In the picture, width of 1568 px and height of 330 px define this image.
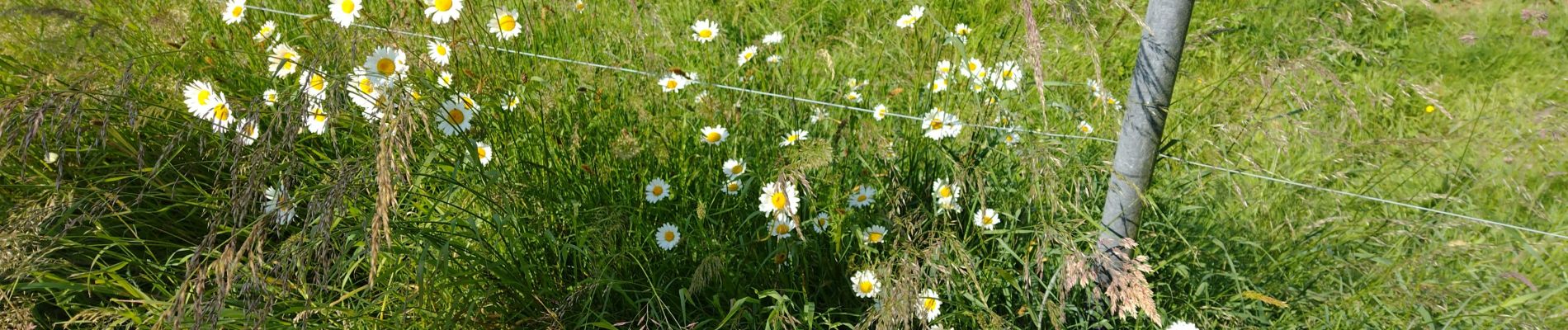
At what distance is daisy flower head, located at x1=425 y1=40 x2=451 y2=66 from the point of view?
2.05m

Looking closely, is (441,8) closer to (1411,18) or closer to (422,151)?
(422,151)

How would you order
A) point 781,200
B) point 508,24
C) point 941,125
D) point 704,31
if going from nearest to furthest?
point 781,200, point 941,125, point 508,24, point 704,31

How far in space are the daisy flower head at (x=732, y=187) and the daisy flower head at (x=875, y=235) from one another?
281mm

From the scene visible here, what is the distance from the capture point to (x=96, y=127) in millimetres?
2004

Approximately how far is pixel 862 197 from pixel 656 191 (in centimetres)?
44

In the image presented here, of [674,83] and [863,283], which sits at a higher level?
[674,83]

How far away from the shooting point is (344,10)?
2.17 metres

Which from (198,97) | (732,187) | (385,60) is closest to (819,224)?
(732,187)

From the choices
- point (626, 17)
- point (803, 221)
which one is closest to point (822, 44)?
point (626, 17)

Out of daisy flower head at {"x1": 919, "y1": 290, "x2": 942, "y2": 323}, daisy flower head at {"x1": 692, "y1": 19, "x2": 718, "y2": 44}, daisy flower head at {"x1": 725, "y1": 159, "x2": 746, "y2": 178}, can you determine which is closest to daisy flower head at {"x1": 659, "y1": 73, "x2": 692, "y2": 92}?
daisy flower head at {"x1": 692, "y1": 19, "x2": 718, "y2": 44}

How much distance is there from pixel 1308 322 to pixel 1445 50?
2.33m

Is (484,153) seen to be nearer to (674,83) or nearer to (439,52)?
(439,52)

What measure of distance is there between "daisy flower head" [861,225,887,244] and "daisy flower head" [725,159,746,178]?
306 millimetres

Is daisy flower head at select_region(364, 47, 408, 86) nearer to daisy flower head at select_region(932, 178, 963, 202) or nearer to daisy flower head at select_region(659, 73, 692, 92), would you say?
daisy flower head at select_region(659, 73, 692, 92)
